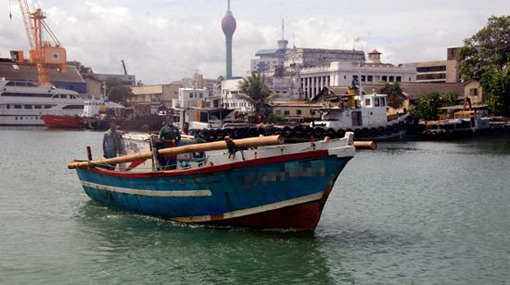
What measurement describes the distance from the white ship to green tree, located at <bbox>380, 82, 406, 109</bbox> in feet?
153

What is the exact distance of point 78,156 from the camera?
120 feet

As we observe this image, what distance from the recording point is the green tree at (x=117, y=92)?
112 metres

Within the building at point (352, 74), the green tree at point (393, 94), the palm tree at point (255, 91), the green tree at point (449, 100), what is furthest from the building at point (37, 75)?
the green tree at point (449, 100)

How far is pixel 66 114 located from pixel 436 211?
74462 millimetres

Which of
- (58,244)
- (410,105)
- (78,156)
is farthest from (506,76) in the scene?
(58,244)

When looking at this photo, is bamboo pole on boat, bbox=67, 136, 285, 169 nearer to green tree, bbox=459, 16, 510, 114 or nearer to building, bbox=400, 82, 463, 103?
green tree, bbox=459, 16, 510, 114

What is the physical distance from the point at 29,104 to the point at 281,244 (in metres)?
76.9

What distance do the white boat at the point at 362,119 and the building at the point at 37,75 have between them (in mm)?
62696

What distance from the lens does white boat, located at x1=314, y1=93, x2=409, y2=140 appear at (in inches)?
1889

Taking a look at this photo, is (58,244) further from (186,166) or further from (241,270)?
(241,270)

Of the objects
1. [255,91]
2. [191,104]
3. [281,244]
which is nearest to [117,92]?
[191,104]

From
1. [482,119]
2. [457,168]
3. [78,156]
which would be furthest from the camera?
[482,119]

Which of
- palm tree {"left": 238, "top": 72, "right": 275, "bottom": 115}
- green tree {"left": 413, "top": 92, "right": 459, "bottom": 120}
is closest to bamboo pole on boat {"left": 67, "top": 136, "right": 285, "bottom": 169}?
green tree {"left": 413, "top": 92, "right": 459, "bottom": 120}

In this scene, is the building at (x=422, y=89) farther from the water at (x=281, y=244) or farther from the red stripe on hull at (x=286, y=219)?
the red stripe on hull at (x=286, y=219)
